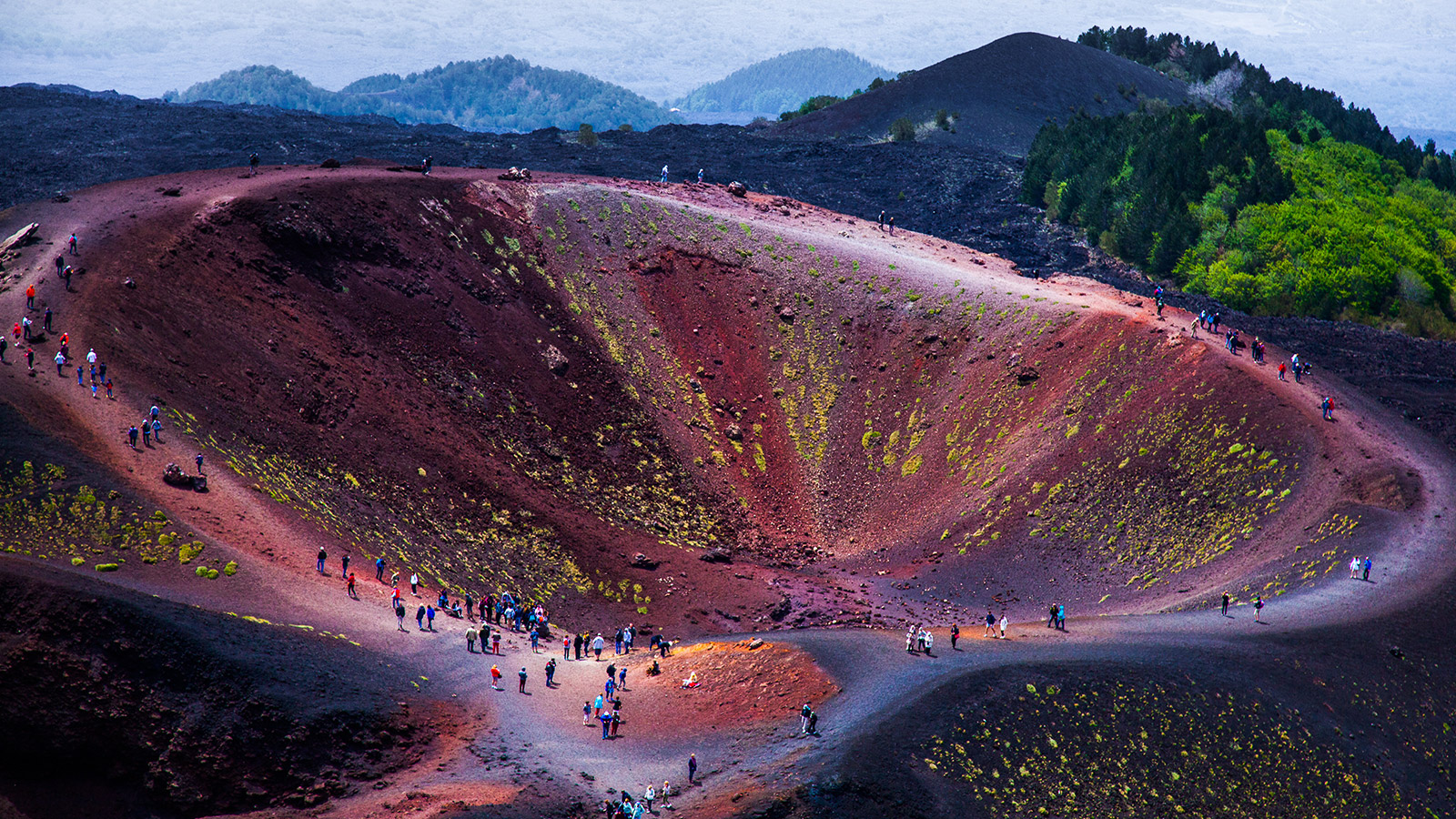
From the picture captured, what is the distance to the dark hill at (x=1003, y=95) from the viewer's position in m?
157

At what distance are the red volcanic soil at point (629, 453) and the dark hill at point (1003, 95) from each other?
8714 cm

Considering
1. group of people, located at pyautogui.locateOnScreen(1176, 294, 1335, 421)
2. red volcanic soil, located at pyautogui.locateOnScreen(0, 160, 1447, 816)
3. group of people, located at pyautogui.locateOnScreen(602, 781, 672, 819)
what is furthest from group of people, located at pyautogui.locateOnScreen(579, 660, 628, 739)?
group of people, located at pyautogui.locateOnScreen(1176, 294, 1335, 421)

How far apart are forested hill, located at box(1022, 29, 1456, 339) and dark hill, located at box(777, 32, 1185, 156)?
830 inches

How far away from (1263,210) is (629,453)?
7309 cm

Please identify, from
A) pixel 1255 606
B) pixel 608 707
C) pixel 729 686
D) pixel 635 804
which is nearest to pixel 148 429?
pixel 608 707

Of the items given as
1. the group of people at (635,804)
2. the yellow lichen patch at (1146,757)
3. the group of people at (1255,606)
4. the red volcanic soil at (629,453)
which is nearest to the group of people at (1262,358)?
the red volcanic soil at (629,453)

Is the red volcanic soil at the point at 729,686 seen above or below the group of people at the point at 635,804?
above

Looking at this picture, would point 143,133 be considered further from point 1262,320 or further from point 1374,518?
→ point 1374,518

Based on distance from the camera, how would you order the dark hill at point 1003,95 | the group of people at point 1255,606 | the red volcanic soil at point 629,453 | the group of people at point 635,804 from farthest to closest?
the dark hill at point 1003,95 < the group of people at point 1255,606 < the red volcanic soil at point 629,453 < the group of people at point 635,804

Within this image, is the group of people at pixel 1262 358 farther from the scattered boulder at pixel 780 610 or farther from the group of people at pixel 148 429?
the group of people at pixel 148 429

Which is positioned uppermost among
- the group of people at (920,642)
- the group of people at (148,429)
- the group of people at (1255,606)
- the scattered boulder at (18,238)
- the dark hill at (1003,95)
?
the dark hill at (1003,95)

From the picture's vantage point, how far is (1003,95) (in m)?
168

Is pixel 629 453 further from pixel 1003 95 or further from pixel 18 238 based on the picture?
pixel 1003 95

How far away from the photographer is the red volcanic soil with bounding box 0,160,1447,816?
121ft
